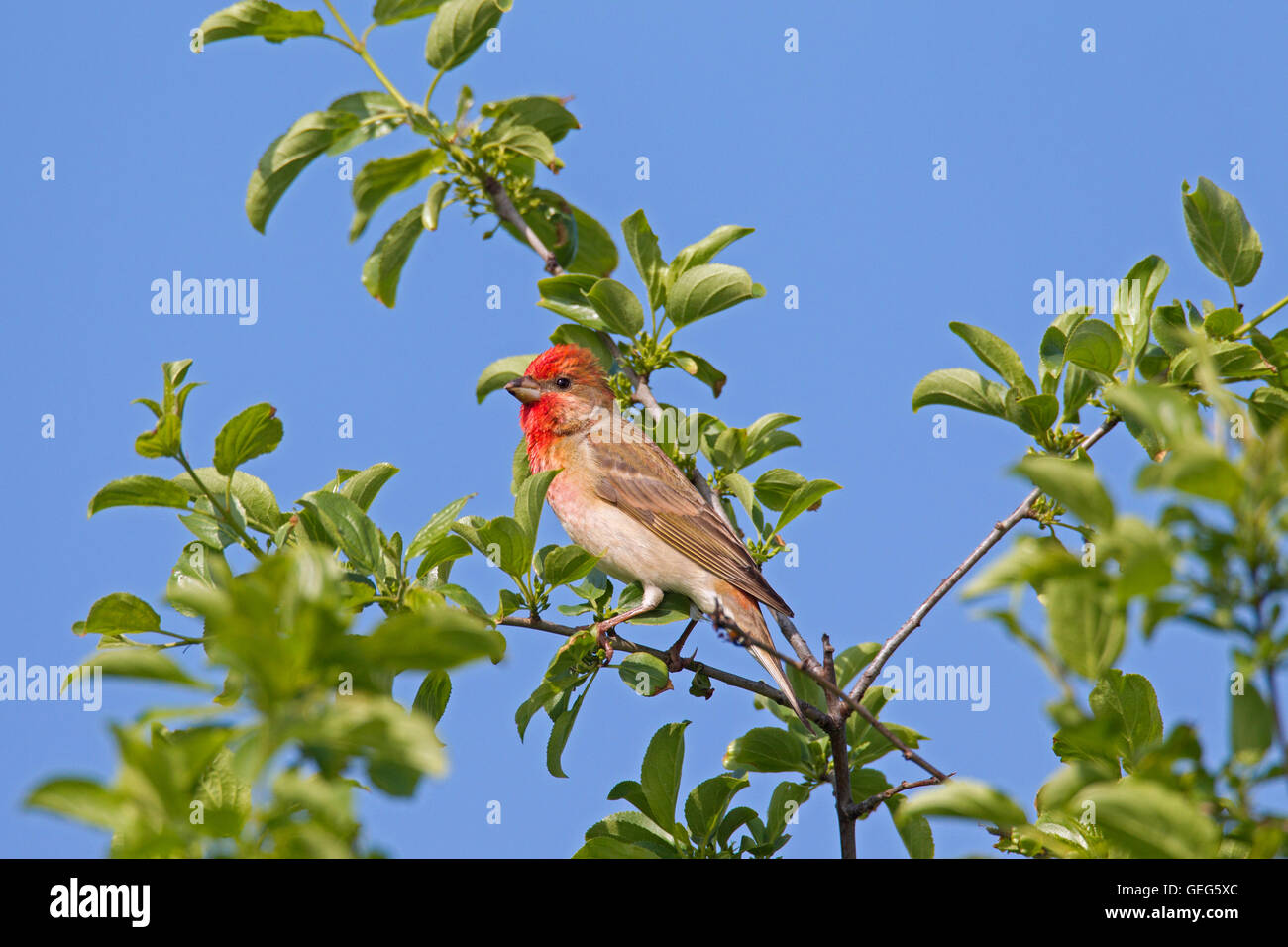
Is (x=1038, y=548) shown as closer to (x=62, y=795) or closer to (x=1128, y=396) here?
(x=1128, y=396)

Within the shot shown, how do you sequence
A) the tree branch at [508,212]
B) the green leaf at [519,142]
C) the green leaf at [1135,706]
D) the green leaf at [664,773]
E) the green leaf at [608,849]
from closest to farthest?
1. the green leaf at [1135,706]
2. the green leaf at [608,849]
3. the green leaf at [664,773]
4. the green leaf at [519,142]
5. the tree branch at [508,212]

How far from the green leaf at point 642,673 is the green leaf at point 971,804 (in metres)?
2.53

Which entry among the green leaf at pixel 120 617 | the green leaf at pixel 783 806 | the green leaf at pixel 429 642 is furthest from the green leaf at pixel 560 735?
the green leaf at pixel 429 642

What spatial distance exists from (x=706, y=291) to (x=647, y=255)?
389 mm

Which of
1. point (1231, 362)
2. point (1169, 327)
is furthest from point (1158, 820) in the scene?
point (1169, 327)

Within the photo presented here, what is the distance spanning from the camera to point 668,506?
22.4 feet

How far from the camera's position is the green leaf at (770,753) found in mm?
4332

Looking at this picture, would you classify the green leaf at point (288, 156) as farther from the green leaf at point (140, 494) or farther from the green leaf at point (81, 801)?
the green leaf at point (81, 801)

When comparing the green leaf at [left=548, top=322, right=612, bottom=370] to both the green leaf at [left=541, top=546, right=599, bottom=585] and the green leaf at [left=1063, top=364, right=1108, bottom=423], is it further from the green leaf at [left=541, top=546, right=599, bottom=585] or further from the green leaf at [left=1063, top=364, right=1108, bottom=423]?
the green leaf at [left=1063, top=364, right=1108, bottom=423]

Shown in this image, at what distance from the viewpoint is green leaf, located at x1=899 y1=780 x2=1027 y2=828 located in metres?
1.98

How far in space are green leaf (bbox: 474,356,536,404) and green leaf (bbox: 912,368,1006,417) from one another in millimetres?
2007

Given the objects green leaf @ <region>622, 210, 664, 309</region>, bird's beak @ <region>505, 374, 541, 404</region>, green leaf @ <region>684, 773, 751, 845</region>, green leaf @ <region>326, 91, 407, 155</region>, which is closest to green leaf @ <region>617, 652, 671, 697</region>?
green leaf @ <region>684, 773, 751, 845</region>

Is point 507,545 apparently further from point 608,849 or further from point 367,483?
point 608,849
